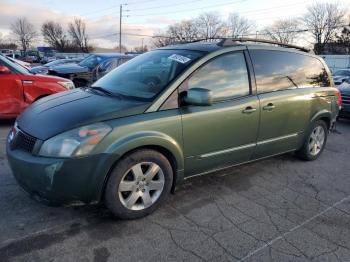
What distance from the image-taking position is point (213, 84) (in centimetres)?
374

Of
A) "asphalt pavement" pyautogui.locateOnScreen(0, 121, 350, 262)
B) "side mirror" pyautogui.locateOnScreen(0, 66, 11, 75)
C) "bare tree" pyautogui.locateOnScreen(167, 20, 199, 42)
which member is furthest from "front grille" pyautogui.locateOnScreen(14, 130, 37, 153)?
"bare tree" pyautogui.locateOnScreen(167, 20, 199, 42)

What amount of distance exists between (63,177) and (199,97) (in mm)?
1477

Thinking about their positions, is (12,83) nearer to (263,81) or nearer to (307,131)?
(263,81)

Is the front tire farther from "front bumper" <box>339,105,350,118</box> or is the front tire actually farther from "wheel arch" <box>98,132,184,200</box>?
"front bumper" <box>339,105,350,118</box>

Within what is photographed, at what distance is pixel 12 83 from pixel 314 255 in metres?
6.09

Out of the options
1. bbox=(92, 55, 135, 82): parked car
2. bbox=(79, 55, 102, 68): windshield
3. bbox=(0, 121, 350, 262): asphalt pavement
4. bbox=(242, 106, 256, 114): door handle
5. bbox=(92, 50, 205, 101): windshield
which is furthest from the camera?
bbox=(79, 55, 102, 68): windshield

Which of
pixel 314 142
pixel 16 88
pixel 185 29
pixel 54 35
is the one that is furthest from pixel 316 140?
pixel 54 35

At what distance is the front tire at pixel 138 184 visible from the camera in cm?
308

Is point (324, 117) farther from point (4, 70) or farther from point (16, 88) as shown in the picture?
point (4, 70)

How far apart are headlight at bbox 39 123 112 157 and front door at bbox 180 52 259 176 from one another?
953 mm

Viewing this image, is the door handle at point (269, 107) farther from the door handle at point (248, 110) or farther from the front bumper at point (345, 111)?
the front bumper at point (345, 111)

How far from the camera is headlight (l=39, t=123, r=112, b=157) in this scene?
2854 millimetres

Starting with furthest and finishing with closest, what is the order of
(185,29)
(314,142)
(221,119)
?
1. (185,29)
2. (314,142)
3. (221,119)

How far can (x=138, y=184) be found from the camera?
128 inches
